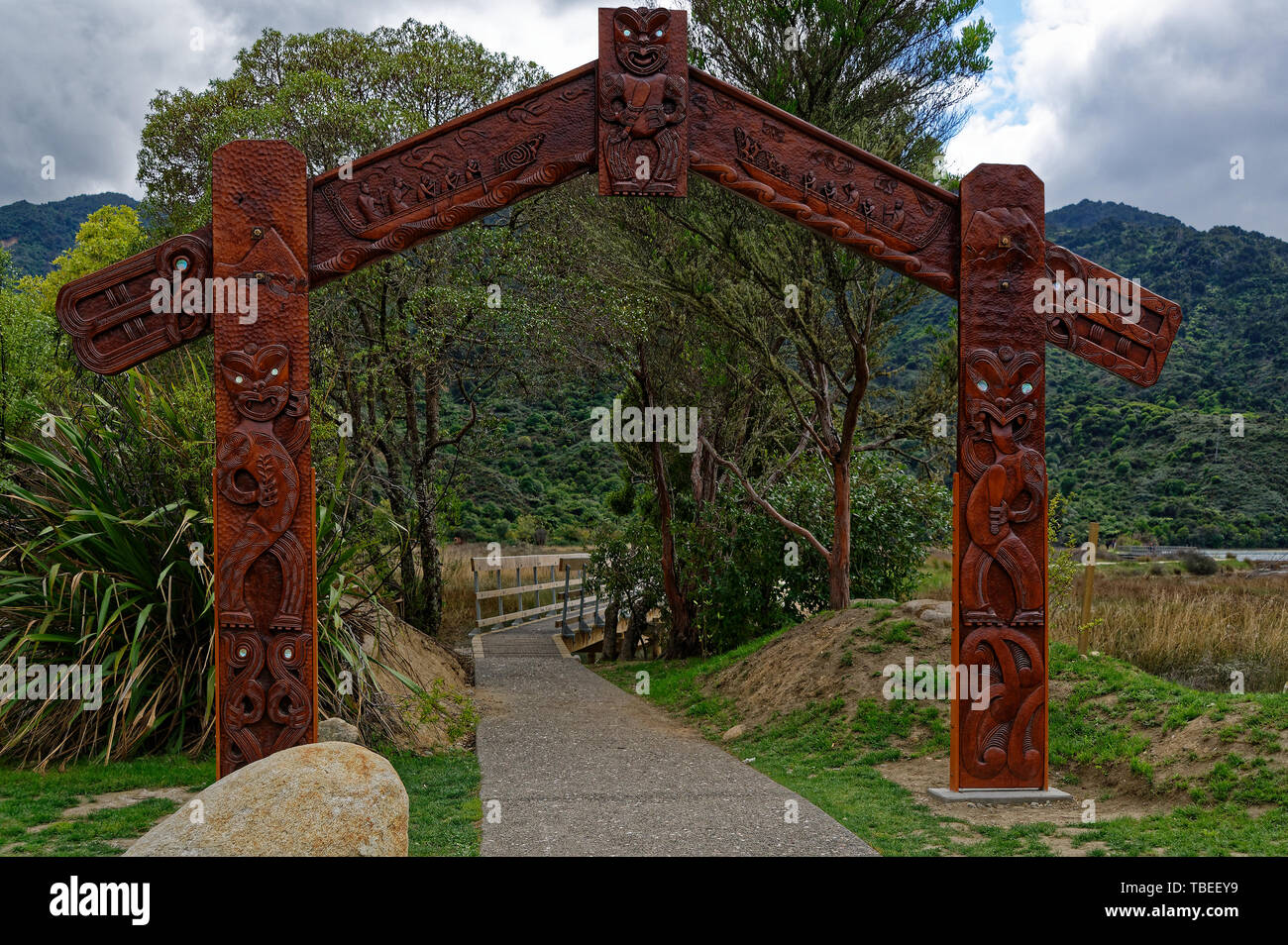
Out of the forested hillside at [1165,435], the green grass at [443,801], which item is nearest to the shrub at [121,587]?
the green grass at [443,801]

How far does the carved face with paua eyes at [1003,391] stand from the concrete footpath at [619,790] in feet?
7.99

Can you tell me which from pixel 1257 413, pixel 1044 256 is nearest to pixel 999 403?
pixel 1044 256

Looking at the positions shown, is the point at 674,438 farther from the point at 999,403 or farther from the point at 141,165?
the point at 141,165

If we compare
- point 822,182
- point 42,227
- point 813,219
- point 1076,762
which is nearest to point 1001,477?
point 813,219

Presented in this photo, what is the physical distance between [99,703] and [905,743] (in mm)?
5783

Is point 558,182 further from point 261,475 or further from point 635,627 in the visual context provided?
point 635,627

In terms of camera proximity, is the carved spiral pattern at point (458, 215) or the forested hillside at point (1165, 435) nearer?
the carved spiral pattern at point (458, 215)

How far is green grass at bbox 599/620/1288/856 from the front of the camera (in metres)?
4.95

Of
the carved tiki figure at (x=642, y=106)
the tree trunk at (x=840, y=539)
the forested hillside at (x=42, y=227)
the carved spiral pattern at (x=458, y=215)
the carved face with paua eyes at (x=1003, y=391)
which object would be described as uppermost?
the forested hillside at (x=42, y=227)

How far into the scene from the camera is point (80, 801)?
5441 millimetres

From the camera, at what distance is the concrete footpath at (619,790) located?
4.91 metres

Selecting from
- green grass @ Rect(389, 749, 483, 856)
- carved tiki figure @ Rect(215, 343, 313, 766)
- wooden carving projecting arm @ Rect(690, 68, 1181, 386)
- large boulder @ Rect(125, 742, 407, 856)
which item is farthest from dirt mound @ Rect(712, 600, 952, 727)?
large boulder @ Rect(125, 742, 407, 856)

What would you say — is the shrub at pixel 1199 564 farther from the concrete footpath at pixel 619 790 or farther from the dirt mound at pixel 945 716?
the concrete footpath at pixel 619 790

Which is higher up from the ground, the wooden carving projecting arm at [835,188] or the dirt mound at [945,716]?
the wooden carving projecting arm at [835,188]
